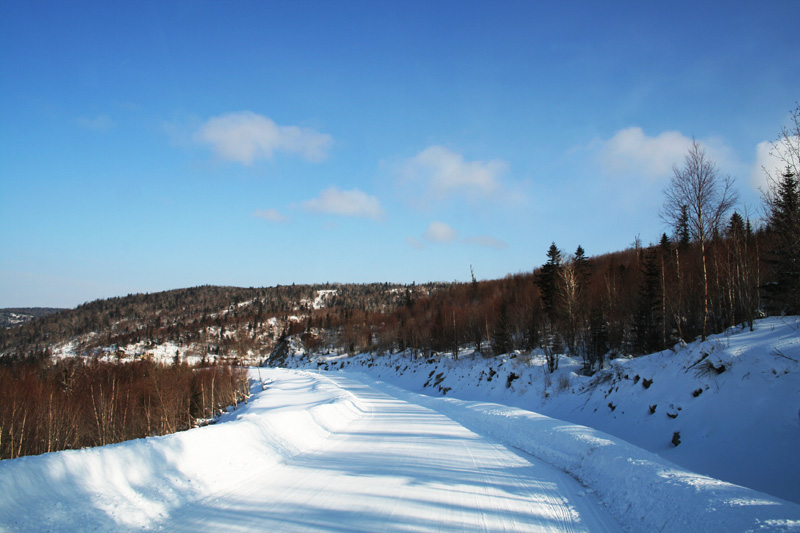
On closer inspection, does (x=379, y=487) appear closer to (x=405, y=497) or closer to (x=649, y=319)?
(x=405, y=497)

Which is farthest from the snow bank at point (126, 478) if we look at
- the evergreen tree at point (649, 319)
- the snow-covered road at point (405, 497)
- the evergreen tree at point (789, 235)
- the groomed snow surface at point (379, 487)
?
the evergreen tree at point (649, 319)

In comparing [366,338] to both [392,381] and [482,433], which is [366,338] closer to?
[392,381]

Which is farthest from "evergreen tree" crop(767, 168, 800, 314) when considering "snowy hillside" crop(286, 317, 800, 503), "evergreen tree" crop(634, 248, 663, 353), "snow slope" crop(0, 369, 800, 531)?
"snow slope" crop(0, 369, 800, 531)

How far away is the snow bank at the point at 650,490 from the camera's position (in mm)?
4297

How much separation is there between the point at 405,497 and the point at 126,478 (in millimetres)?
4365

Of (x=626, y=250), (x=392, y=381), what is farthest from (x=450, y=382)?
(x=626, y=250)

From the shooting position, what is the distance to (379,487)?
6516 mm

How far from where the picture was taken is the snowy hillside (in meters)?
7.21

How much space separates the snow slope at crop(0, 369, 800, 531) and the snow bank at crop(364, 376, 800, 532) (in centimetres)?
2

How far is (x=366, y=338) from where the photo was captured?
103 m

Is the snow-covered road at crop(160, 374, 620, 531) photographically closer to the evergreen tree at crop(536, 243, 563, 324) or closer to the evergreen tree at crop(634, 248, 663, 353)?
the evergreen tree at crop(634, 248, 663, 353)

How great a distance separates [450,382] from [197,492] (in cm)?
2784

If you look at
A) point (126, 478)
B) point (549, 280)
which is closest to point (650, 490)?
point (126, 478)

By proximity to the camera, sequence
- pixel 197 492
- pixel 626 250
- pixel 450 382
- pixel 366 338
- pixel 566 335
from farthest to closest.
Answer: pixel 366 338
pixel 626 250
pixel 450 382
pixel 566 335
pixel 197 492
